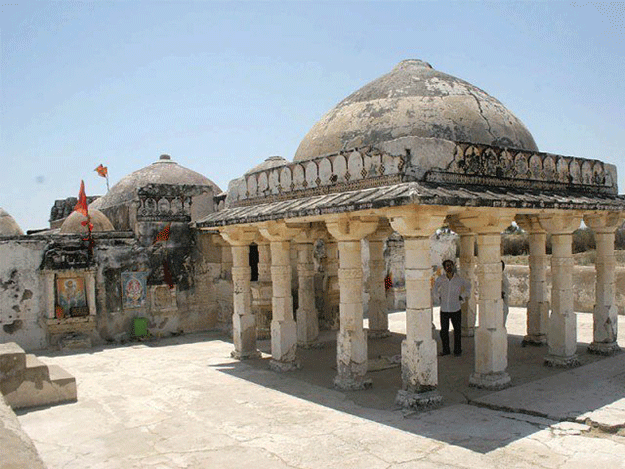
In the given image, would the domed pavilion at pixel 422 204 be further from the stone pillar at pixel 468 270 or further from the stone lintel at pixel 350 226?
the stone pillar at pixel 468 270

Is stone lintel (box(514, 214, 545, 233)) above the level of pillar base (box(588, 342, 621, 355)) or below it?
above

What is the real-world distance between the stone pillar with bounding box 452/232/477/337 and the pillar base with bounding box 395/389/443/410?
13.9 ft

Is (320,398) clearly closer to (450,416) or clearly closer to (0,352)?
(450,416)

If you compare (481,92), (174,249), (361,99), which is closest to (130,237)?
(174,249)

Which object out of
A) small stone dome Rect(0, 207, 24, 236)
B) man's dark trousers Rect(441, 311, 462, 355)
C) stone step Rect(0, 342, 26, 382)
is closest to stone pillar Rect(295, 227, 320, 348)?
man's dark trousers Rect(441, 311, 462, 355)

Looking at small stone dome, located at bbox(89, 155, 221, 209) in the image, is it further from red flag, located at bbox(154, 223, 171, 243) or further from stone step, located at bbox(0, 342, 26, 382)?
stone step, located at bbox(0, 342, 26, 382)

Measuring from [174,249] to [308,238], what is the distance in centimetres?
391

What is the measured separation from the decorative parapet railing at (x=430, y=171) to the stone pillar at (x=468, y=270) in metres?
2.31

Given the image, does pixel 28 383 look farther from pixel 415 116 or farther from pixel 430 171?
pixel 415 116

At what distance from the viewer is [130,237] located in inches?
499

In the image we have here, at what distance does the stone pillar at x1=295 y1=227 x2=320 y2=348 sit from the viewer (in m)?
10.8

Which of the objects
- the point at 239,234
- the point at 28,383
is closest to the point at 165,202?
the point at 239,234

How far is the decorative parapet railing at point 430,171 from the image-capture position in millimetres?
6480

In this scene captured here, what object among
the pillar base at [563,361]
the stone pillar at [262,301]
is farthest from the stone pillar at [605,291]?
the stone pillar at [262,301]
